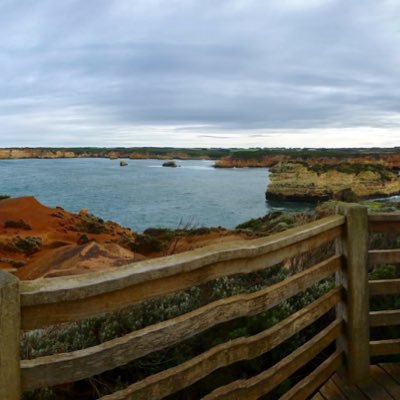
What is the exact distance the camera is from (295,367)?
10.2ft

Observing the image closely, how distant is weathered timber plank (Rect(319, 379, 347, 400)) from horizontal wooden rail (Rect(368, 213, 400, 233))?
1277 mm

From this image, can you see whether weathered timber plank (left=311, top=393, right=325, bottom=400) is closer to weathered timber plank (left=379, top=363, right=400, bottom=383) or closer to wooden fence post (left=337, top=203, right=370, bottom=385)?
wooden fence post (left=337, top=203, right=370, bottom=385)

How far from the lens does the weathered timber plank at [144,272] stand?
187 cm

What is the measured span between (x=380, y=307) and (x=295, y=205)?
53.9 m

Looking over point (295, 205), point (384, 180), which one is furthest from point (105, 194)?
point (384, 180)

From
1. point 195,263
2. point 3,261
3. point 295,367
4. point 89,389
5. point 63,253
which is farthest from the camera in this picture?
point 3,261

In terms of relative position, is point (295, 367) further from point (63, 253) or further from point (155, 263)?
point (63, 253)

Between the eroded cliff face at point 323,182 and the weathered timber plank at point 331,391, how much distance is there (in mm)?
54335

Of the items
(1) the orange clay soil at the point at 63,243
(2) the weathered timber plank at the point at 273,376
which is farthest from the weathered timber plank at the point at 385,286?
(1) the orange clay soil at the point at 63,243

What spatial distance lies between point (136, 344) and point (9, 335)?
60 cm

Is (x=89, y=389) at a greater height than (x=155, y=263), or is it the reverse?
(x=155, y=263)

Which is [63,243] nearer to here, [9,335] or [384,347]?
[384,347]

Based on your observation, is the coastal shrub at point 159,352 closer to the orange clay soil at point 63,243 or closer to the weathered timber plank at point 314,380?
the weathered timber plank at point 314,380

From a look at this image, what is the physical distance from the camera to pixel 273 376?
9.55ft
